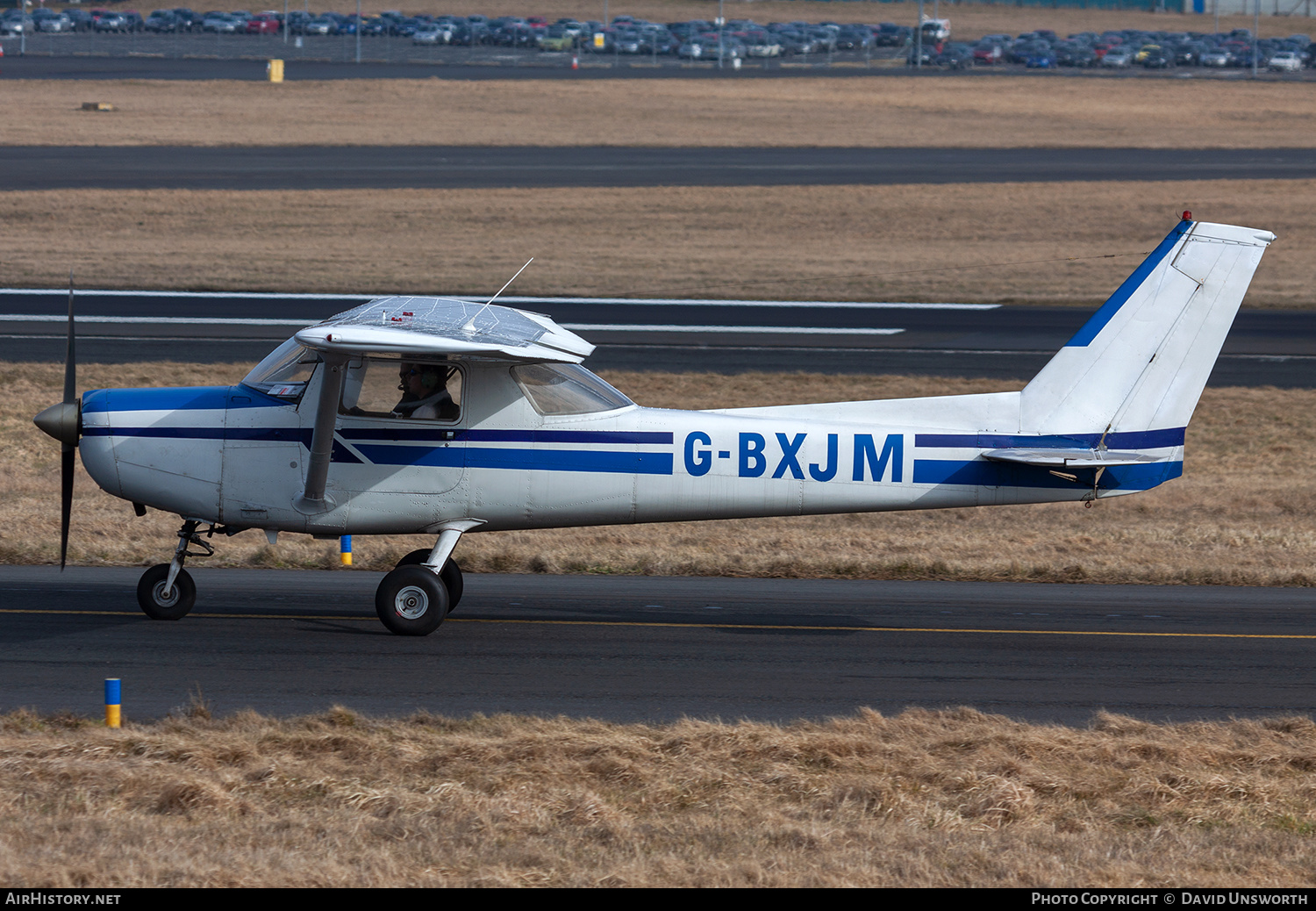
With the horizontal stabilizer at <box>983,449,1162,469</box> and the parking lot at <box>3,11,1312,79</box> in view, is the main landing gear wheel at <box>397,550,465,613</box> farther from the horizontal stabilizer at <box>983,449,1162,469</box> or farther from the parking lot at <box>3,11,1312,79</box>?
the parking lot at <box>3,11,1312,79</box>

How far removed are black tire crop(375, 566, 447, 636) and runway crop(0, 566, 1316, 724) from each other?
16 cm

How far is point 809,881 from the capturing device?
261 inches

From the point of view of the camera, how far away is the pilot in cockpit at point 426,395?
460 inches

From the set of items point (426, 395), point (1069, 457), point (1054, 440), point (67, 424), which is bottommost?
point (67, 424)

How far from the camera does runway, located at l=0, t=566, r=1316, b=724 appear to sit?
10.3 meters

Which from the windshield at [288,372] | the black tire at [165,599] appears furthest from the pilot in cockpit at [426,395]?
the black tire at [165,599]

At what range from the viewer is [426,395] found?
38.5 ft

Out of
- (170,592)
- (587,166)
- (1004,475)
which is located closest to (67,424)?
(170,592)

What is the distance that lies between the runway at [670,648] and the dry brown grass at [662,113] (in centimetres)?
4941

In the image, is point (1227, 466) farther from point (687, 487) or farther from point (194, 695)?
point (194, 695)

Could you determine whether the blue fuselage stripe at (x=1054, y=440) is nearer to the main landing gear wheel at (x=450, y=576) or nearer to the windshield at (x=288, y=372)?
the main landing gear wheel at (x=450, y=576)

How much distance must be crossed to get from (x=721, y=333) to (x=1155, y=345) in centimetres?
1776

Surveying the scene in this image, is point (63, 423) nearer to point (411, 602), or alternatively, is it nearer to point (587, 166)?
point (411, 602)

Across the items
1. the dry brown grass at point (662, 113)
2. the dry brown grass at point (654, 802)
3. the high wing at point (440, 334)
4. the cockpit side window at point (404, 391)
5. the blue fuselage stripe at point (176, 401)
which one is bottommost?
the dry brown grass at point (654, 802)
